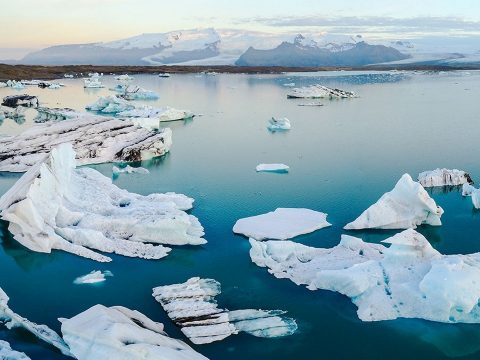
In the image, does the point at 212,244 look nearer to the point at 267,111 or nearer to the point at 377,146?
the point at 377,146

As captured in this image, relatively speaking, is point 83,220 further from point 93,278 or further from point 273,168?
point 273,168

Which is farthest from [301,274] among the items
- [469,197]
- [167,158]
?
[167,158]

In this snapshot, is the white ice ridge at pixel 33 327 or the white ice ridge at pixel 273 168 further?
the white ice ridge at pixel 273 168

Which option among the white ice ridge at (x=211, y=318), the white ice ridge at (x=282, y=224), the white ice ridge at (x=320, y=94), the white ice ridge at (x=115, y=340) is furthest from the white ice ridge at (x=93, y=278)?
the white ice ridge at (x=320, y=94)

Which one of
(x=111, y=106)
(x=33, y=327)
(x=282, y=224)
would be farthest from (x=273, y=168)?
(x=111, y=106)

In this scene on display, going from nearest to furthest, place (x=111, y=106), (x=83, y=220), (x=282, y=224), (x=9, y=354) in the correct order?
(x=9, y=354) → (x=83, y=220) → (x=282, y=224) → (x=111, y=106)

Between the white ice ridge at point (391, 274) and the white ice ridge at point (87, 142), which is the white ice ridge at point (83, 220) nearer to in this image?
the white ice ridge at point (391, 274)

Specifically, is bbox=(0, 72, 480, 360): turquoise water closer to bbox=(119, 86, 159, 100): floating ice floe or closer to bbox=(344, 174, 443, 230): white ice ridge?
bbox=(344, 174, 443, 230): white ice ridge

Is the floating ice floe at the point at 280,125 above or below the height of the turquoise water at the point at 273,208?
above
